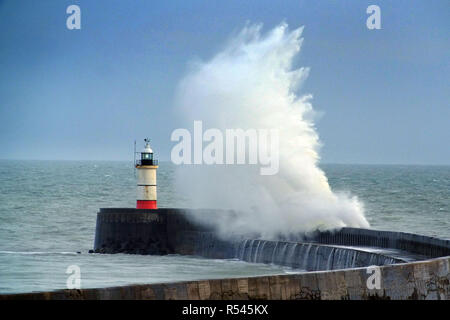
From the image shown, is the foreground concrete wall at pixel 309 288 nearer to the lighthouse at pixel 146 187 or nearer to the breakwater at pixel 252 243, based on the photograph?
the breakwater at pixel 252 243

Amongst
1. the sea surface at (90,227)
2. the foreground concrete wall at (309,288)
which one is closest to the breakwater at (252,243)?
the sea surface at (90,227)

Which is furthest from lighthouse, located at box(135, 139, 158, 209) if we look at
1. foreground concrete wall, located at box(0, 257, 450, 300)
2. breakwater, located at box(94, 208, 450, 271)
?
foreground concrete wall, located at box(0, 257, 450, 300)

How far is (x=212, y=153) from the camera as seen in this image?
30406 millimetres

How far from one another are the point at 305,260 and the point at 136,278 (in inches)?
130

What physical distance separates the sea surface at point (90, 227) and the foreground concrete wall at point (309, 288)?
6857 millimetres

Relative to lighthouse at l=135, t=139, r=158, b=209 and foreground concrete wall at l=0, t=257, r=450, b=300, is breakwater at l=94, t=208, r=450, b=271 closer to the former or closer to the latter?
lighthouse at l=135, t=139, r=158, b=209

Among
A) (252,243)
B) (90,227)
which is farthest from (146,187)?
(90,227)

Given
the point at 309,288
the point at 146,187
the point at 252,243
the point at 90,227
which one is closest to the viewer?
the point at 309,288

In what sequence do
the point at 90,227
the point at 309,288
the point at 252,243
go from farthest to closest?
the point at 90,227 < the point at 252,243 < the point at 309,288

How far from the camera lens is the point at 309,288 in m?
13.2

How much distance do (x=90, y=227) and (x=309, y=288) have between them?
1083 inches

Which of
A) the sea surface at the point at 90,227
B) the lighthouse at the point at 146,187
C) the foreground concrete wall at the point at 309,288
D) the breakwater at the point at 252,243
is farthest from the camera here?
the lighthouse at the point at 146,187

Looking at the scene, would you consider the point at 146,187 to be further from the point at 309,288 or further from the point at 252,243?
the point at 309,288

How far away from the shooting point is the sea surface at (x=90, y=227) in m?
21.5
